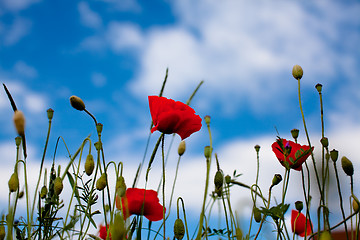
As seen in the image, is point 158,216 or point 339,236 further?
point 339,236

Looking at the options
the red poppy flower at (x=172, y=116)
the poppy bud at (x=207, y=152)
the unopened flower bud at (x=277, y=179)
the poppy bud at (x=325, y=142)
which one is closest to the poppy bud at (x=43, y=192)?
the red poppy flower at (x=172, y=116)

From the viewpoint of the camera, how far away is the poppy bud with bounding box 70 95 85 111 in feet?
3.59

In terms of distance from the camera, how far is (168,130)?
50.6 inches

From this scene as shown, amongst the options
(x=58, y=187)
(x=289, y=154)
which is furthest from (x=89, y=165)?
(x=289, y=154)

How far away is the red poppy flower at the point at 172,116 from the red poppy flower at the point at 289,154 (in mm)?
278

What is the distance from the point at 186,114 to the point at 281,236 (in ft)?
1.59

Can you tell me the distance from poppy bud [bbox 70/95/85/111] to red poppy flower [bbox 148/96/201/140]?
0.84ft

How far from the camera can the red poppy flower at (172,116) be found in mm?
1263

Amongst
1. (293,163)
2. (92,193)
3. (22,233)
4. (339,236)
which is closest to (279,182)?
(293,163)

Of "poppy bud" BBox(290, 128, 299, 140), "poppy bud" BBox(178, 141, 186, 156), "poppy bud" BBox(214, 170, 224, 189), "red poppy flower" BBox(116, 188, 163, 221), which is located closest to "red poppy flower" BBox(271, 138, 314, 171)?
"poppy bud" BBox(290, 128, 299, 140)

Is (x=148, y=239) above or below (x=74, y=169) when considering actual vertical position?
below

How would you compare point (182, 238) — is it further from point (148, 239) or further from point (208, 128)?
point (208, 128)

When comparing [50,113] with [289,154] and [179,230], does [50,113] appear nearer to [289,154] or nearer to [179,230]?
[179,230]

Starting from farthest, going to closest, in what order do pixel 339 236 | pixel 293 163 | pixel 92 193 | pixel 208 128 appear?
pixel 339 236 < pixel 92 193 < pixel 293 163 < pixel 208 128
